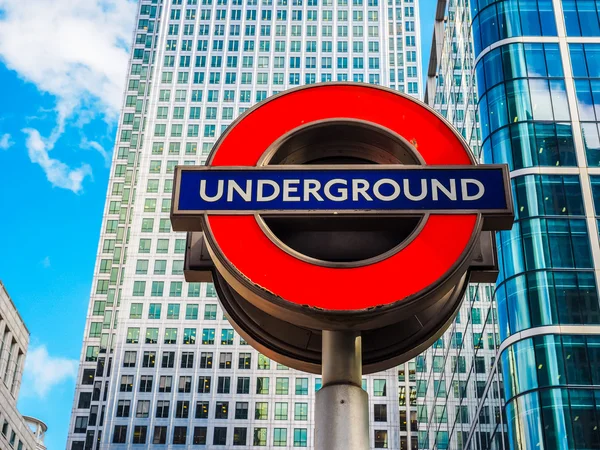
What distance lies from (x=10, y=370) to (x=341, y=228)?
5339 cm

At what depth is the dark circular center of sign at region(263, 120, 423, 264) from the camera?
19.0ft

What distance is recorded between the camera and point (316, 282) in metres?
5.19

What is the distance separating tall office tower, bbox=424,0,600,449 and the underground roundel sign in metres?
19.6

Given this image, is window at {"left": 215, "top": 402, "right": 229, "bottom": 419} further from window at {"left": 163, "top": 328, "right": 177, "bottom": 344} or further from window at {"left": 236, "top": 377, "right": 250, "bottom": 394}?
window at {"left": 163, "top": 328, "right": 177, "bottom": 344}

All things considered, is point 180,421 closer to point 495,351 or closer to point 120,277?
point 120,277

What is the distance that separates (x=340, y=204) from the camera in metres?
5.72

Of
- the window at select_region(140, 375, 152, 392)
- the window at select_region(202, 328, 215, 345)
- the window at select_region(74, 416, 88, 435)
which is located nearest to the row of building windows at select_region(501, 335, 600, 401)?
the window at select_region(202, 328, 215, 345)

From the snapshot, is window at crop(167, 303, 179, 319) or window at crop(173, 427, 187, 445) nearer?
window at crop(173, 427, 187, 445)

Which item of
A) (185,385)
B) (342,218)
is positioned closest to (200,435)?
(185,385)

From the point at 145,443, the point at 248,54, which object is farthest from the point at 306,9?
the point at 145,443

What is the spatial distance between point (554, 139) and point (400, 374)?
59.4 meters

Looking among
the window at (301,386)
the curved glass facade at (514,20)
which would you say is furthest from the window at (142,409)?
the curved glass facade at (514,20)

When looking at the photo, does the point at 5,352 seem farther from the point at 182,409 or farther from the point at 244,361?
the point at 244,361

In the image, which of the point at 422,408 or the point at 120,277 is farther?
the point at 120,277
